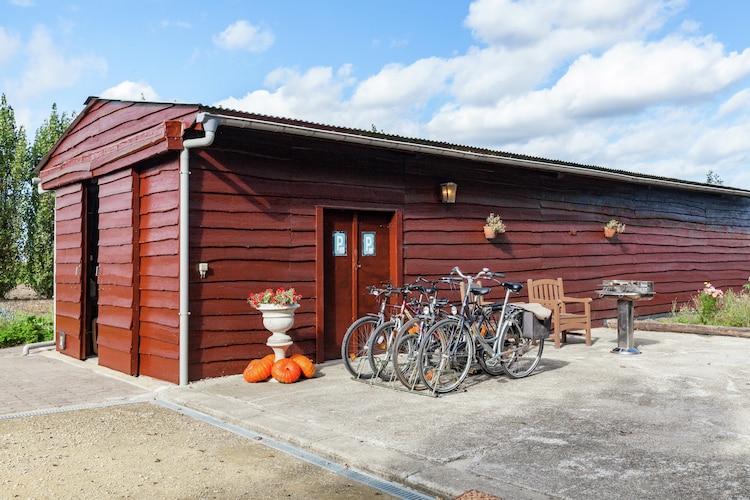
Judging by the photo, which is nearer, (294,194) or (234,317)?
(234,317)

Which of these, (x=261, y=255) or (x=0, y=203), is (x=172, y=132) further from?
(x=0, y=203)

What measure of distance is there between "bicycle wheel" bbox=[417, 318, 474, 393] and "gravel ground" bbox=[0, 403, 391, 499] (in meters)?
1.92

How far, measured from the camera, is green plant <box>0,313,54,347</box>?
985cm

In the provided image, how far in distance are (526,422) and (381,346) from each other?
2030 millimetres

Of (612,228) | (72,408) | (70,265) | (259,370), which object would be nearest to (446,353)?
(259,370)

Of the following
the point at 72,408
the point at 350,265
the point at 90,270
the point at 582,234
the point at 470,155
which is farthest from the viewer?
the point at 582,234

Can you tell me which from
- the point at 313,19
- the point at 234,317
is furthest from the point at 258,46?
the point at 234,317

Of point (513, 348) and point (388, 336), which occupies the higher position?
point (388, 336)

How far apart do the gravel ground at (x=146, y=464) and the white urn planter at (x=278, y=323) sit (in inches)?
58.6

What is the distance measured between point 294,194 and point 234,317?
1526mm

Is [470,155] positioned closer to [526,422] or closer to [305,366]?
[305,366]

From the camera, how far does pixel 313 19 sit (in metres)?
8.09

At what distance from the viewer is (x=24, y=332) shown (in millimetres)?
10055

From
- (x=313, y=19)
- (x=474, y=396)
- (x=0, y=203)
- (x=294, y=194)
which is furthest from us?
(x=0, y=203)
